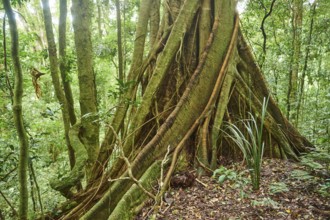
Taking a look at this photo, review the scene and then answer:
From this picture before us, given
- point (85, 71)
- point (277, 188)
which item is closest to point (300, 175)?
point (277, 188)

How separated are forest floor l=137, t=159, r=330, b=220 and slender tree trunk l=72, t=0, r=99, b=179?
164cm

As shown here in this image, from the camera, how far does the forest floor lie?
86.5 inches

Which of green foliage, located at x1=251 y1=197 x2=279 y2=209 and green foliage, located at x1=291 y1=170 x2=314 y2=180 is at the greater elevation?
green foliage, located at x1=291 y1=170 x2=314 y2=180

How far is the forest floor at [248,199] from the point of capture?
2197 mm

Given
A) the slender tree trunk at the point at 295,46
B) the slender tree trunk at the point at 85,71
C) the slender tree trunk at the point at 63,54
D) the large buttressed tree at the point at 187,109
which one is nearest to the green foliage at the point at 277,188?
the large buttressed tree at the point at 187,109

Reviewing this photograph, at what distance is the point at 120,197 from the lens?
2.70m

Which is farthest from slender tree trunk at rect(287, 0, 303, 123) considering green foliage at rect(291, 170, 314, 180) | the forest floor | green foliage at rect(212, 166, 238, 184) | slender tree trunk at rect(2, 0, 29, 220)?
slender tree trunk at rect(2, 0, 29, 220)

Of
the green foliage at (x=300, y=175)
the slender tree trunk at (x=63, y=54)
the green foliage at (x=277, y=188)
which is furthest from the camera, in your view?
the slender tree trunk at (x=63, y=54)

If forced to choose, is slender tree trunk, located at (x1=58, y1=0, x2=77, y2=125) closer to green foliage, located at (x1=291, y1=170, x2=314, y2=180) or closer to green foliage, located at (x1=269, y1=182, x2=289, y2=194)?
green foliage, located at (x1=269, y1=182, x2=289, y2=194)

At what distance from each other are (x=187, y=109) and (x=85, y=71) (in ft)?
5.41

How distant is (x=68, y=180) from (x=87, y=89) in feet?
5.56

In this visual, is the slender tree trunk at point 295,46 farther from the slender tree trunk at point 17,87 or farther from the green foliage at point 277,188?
the slender tree trunk at point 17,87

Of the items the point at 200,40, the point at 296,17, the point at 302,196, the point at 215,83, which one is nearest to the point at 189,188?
the point at 302,196

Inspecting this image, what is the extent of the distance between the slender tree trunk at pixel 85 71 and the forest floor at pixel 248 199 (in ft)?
5.39
